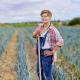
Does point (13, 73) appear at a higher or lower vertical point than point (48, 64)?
lower

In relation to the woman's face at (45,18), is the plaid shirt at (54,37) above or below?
below

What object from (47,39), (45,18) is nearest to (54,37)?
(47,39)

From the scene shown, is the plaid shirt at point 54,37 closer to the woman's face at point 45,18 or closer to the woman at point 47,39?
the woman at point 47,39

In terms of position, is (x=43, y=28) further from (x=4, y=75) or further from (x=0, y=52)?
(x=0, y=52)

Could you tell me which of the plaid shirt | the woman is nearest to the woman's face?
the woman

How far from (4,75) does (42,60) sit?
10.2 feet

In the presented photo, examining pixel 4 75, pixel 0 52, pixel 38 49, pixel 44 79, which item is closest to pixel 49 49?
pixel 38 49

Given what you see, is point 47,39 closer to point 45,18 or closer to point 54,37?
point 54,37

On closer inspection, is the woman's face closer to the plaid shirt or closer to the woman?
the woman

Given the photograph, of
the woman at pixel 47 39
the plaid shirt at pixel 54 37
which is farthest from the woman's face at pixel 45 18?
the plaid shirt at pixel 54 37

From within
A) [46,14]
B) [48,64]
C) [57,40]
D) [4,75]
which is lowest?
[4,75]

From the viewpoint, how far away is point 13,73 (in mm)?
8484

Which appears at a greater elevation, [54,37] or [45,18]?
[45,18]

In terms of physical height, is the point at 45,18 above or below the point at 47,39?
above
